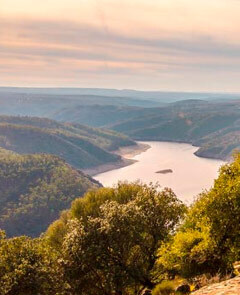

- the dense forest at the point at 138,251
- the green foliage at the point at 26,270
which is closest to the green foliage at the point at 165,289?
the dense forest at the point at 138,251

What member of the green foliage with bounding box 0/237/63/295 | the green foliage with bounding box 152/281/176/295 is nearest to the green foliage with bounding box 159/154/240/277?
the green foliage with bounding box 152/281/176/295

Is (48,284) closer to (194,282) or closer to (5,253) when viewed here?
(5,253)

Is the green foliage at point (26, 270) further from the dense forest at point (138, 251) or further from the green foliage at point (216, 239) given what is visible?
the green foliage at point (216, 239)

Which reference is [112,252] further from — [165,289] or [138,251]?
[165,289]

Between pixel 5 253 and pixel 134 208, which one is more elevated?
pixel 134 208

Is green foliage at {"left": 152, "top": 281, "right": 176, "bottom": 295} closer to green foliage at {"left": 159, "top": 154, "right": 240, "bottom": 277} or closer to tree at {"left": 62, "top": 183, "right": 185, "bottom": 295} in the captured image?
green foliage at {"left": 159, "top": 154, "right": 240, "bottom": 277}

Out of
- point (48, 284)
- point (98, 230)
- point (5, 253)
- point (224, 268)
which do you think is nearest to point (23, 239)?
point (5, 253)

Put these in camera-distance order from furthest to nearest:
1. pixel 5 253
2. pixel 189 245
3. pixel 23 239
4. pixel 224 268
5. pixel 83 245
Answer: pixel 23 239 < pixel 5 253 < pixel 83 245 < pixel 189 245 < pixel 224 268

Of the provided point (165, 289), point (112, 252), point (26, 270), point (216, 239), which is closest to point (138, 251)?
point (112, 252)
